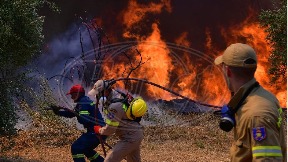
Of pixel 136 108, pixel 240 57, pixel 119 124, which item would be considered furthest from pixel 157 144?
pixel 240 57

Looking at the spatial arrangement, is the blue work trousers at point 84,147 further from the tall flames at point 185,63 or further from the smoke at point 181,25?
the smoke at point 181,25

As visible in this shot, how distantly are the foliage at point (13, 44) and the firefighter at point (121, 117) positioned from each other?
335 centimetres

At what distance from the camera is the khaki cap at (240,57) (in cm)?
311

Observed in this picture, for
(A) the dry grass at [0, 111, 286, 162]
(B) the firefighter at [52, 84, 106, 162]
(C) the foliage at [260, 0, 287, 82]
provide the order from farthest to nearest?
1. (C) the foliage at [260, 0, 287, 82]
2. (A) the dry grass at [0, 111, 286, 162]
3. (B) the firefighter at [52, 84, 106, 162]

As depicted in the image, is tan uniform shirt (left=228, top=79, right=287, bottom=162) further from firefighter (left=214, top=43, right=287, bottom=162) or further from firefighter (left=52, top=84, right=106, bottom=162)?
firefighter (left=52, top=84, right=106, bottom=162)

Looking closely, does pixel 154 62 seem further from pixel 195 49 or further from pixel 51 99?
pixel 51 99

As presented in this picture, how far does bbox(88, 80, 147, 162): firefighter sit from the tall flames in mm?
12247

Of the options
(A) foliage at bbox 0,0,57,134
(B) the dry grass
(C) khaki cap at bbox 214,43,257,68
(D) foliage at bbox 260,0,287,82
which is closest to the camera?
(C) khaki cap at bbox 214,43,257,68

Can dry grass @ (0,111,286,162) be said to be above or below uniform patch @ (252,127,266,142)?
above

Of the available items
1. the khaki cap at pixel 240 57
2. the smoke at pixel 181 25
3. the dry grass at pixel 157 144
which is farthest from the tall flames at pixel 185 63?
the khaki cap at pixel 240 57

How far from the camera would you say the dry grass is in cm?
1341

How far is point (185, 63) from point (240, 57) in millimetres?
18767

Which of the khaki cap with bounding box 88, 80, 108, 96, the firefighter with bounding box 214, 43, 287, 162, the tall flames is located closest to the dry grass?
the tall flames

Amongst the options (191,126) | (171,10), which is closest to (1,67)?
(191,126)
